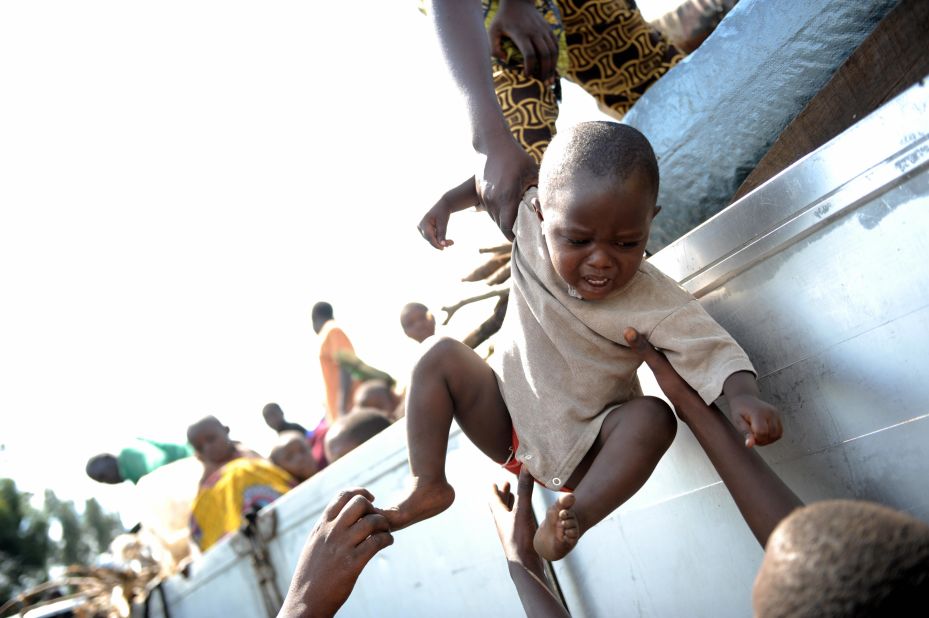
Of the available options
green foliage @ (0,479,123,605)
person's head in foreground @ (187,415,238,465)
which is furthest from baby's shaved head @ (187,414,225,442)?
green foliage @ (0,479,123,605)

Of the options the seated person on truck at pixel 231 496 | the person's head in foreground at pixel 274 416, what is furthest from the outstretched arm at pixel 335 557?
the person's head in foreground at pixel 274 416

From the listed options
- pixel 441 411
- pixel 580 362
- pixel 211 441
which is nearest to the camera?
pixel 580 362

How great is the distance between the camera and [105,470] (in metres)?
7.16

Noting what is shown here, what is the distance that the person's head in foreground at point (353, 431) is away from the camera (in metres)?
4.85

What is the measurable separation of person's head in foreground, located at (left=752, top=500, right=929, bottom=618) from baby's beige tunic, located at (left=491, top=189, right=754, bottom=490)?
811 mm

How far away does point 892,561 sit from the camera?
0.68 meters

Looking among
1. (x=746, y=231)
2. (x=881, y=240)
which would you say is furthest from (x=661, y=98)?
(x=881, y=240)

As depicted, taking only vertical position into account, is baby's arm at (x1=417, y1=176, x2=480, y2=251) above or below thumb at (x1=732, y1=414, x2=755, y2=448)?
above

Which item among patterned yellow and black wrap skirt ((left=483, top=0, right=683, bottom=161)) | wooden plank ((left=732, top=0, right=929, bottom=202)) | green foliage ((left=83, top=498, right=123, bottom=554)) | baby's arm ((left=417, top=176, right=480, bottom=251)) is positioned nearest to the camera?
wooden plank ((left=732, top=0, right=929, bottom=202))

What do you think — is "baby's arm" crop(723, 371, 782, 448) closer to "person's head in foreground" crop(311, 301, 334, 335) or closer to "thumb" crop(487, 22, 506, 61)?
"thumb" crop(487, 22, 506, 61)

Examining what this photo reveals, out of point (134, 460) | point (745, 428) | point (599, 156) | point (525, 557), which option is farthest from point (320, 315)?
point (745, 428)

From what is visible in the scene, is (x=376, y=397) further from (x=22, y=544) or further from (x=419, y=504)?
(x=22, y=544)

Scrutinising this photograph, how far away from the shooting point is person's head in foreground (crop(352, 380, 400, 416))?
5402 millimetres

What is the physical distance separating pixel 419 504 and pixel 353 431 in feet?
10.3
